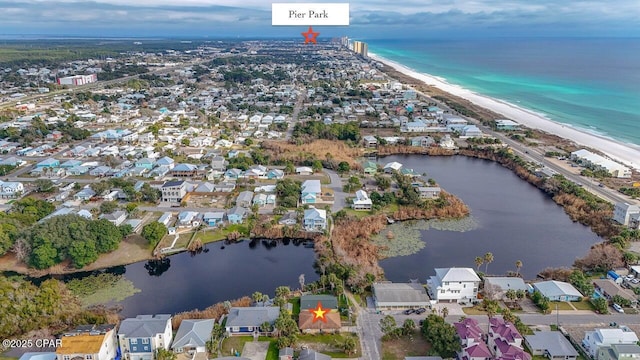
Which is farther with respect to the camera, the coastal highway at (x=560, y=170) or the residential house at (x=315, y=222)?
the coastal highway at (x=560, y=170)

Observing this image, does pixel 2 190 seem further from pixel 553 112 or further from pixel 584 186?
pixel 553 112

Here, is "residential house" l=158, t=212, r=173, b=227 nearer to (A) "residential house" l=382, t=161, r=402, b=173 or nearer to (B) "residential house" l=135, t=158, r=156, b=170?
(B) "residential house" l=135, t=158, r=156, b=170

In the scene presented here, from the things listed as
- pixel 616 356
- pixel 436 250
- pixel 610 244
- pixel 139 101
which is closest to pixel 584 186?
pixel 610 244

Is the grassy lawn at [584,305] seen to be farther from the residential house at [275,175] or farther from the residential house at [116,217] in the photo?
the residential house at [116,217]

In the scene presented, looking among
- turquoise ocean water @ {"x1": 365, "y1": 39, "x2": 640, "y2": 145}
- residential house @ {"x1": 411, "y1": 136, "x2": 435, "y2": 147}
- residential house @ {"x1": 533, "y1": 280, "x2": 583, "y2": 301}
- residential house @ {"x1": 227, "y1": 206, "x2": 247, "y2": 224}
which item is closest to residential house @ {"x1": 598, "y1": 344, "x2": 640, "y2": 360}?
residential house @ {"x1": 533, "y1": 280, "x2": 583, "y2": 301}

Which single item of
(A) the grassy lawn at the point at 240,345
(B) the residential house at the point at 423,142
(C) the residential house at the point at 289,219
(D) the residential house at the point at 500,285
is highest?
(B) the residential house at the point at 423,142

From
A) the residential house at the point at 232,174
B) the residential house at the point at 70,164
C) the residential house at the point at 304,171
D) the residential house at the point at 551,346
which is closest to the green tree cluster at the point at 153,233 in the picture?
the residential house at the point at 232,174

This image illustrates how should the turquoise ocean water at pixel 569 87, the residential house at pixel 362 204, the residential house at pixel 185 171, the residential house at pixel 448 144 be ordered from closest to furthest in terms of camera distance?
the residential house at pixel 362 204 → the residential house at pixel 185 171 → the residential house at pixel 448 144 → the turquoise ocean water at pixel 569 87
